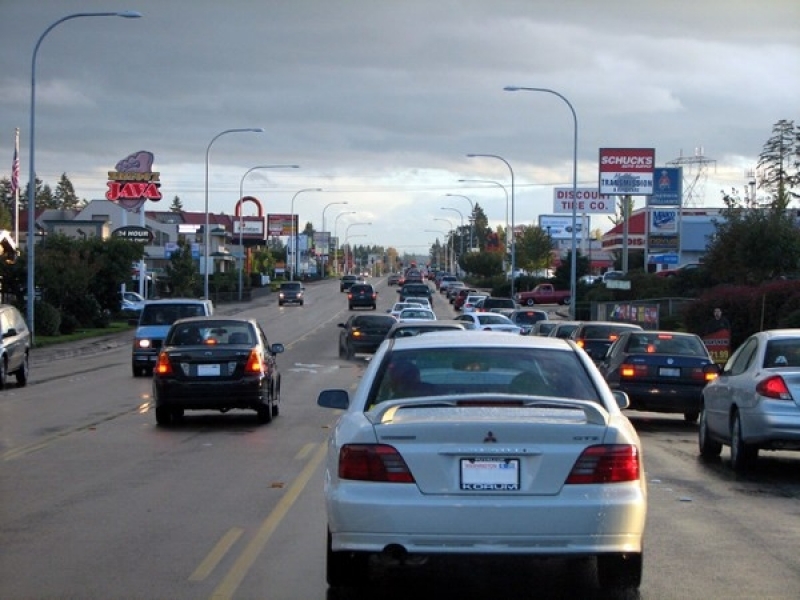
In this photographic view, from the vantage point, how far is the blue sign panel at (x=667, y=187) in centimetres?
7450

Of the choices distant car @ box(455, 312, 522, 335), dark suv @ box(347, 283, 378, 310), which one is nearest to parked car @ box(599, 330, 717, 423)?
distant car @ box(455, 312, 522, 335)

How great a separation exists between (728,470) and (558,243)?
131 metres

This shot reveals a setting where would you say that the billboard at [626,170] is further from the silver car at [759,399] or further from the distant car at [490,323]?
the silver car at [759,399]

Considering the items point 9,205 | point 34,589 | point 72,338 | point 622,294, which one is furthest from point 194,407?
point 9,205

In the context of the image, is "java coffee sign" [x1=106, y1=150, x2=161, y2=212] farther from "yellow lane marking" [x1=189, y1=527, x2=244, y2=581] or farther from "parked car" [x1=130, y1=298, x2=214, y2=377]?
"yellow lane marking" [x1=189, y1=527, x2=244, y2=581]

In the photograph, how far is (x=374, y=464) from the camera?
705 centimetres

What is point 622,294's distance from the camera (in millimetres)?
64062

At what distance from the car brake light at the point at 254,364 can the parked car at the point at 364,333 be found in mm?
18313

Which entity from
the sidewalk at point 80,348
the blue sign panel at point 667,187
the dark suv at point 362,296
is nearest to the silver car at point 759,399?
the sidewalk at point 80,348

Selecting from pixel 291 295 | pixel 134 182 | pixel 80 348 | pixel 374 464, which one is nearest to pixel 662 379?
pixel 374 464

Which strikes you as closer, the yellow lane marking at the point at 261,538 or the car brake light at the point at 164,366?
the yellow lane marking at the point at 261,538

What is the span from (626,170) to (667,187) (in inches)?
228

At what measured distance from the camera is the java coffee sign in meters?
79.2

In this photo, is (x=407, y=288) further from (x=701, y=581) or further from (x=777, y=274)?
(x=701, y=581)
